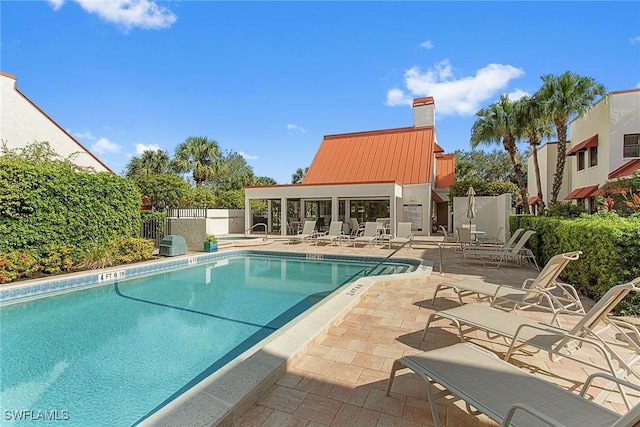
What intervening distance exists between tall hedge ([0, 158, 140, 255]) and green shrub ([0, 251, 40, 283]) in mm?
386

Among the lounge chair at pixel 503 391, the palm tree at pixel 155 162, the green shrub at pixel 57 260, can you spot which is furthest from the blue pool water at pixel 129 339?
the palm tree at pixel 155 162

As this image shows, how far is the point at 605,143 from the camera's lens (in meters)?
17.2

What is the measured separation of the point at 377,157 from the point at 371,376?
72.5ft

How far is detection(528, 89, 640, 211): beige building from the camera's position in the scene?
16.3m

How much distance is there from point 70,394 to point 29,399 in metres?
0.42

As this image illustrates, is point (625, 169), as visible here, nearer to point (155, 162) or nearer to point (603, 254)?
point (603, 254)

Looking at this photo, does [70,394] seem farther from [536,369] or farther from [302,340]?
[536,369]

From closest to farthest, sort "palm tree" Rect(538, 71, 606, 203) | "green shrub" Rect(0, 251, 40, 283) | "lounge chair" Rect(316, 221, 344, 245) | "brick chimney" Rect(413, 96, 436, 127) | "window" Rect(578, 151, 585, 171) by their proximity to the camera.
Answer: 1. "green shrub" Rect(0, 251, 40, 283)
2. "lounge chair" Rect(316, 221, 344, 245)
3. "palm tree" Rect(538, 71, 606, 203)
4. "window" Rect(578, 151, 585, 171)
5. "brick chimney" Rect(413, 96, 436, 127)

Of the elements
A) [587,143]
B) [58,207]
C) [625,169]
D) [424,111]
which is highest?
[424,111]

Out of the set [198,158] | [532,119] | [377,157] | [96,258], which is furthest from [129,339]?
[198,158]

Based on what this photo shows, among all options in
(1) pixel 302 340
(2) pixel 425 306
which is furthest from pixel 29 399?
(2) pixel 425 306

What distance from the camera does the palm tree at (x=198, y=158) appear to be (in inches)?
1264

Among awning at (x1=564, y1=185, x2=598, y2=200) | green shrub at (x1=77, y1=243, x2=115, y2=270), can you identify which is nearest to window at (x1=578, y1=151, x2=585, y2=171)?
awning at (x1=564, y1=185, x2=598, y2=200)

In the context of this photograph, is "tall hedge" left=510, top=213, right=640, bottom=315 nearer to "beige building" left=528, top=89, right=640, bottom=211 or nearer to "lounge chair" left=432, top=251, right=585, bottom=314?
"lounge chair" left=432, top=251, right=585, bottom=314
